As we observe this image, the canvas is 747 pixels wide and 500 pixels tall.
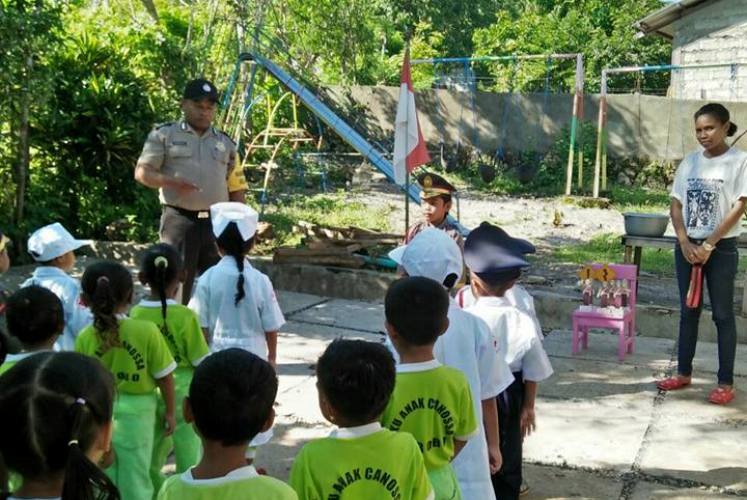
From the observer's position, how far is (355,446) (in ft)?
7.51

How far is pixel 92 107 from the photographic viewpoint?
34.9 feet

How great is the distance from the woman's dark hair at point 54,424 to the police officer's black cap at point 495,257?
5.94 feet

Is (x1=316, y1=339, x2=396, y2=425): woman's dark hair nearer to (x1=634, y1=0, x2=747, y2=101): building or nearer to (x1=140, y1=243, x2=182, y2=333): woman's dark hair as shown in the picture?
(x1=140, y1=243, x2=182, y2=333): woman's dark hair

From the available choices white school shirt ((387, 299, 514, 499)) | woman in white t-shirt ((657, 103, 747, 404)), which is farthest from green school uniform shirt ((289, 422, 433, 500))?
woman in white t-shirt ((657, 103, 747, 404))

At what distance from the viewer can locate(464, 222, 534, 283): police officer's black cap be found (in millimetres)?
3406

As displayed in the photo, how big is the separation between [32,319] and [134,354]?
0.43 meters

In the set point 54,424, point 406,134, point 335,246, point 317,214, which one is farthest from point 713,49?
point 54,424

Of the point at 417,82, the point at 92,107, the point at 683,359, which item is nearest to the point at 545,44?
the point at 417,82

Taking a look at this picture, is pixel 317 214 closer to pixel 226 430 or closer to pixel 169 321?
pixel 169 321

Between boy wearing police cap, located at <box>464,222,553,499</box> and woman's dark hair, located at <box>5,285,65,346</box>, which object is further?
boy wearing police cap, located at <box>464,222,553,499</box>

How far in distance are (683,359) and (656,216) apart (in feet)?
6.13

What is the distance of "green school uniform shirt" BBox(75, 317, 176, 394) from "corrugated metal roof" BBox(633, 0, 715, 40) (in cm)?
1892

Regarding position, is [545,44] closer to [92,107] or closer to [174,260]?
[92,107]

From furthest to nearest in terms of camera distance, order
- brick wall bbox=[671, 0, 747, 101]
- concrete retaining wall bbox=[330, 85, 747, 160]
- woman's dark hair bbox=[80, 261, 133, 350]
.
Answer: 1. brick wall bbox=[671, 0, 747, 101]
2. concrete retaining wall bbox=[330, 85, 747, 160]
3. woman's dark hair bbox=[80, 261, 133, 350]
